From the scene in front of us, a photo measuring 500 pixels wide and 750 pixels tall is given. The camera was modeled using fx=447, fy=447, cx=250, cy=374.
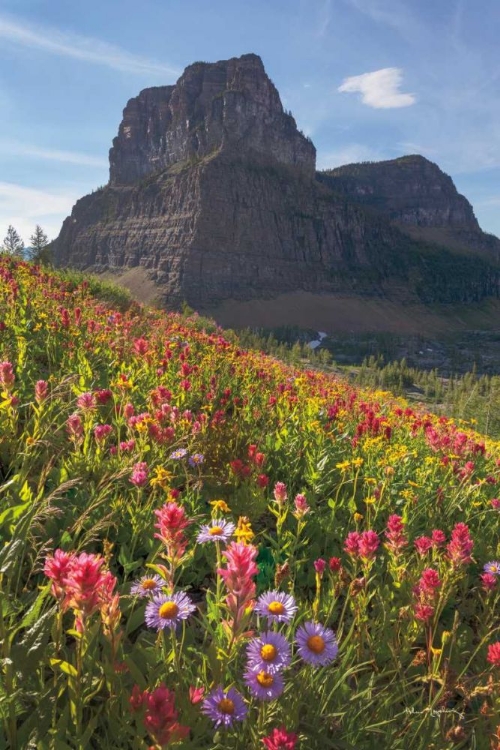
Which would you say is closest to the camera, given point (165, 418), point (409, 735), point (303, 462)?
point (409, 735)

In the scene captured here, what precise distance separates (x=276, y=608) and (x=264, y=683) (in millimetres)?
259

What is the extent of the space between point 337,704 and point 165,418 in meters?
2.34

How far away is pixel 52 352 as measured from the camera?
568cm

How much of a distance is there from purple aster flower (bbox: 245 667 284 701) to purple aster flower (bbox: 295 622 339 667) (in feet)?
0.58

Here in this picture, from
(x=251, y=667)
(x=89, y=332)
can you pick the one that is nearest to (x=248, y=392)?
(x=89, y=332)

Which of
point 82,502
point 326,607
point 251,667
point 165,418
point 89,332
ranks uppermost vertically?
point 89,332

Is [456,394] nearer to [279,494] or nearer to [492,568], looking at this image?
[492,568]

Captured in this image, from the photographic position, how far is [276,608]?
1.63 m

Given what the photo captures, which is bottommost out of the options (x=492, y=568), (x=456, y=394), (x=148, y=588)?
(x=456, y=394)

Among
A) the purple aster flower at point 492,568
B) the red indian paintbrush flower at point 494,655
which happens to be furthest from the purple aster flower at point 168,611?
the purple aster flower at point 492,568

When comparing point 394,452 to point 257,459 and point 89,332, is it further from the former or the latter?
point 89,332

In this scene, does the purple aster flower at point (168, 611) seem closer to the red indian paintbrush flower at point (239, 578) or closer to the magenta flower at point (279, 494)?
the red indian paintbrush flower at point (239, 578)

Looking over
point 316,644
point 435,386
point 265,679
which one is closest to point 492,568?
point 316,644

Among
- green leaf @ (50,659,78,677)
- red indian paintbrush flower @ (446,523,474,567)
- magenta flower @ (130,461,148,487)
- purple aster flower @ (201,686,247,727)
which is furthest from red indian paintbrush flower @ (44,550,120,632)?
red indian paintbrush flower @ (446,523,474,567)
